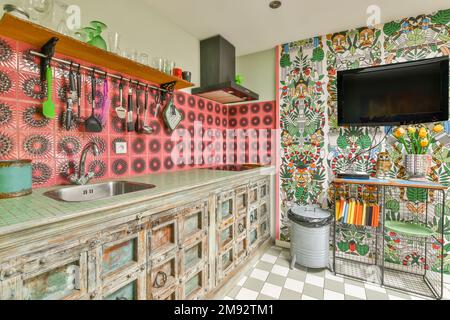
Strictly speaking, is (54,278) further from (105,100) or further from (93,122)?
(105,100)

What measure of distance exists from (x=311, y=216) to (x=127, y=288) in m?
1.66

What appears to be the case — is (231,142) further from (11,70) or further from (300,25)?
(11,70)

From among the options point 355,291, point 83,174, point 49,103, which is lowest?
point 355,291

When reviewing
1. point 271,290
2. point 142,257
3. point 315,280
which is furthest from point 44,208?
point 315,280

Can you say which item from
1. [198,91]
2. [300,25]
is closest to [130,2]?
[198,91]

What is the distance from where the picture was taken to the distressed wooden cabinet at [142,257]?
726 millimetres

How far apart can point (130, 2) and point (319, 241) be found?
8.56 feet

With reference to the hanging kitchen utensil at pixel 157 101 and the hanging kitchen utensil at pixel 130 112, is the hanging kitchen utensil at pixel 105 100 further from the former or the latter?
the hanging kitchen utensil at pixel 157 101

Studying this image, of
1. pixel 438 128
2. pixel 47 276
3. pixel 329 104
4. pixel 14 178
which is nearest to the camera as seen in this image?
pixel 47 276

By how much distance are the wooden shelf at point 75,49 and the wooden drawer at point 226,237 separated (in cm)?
130

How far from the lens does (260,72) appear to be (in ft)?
8.82

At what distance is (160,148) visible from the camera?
1.97m

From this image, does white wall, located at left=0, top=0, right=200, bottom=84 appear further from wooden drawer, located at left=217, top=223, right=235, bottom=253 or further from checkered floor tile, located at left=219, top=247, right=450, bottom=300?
checkered floor tile, located at left=219, top=247, right=450, bottom=300

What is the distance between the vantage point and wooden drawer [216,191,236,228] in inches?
63.3
